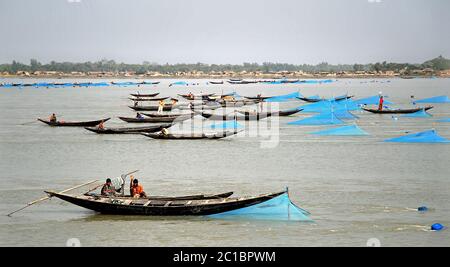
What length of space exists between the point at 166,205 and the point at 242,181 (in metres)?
5.81

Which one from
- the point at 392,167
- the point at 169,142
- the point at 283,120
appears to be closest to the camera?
the point at 392,167

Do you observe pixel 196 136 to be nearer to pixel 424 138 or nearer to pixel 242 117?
pixel 424 138

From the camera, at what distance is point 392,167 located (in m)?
22.1

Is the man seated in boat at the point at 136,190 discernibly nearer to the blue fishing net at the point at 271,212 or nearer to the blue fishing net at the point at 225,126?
the blue fishing net at the point at 271,212

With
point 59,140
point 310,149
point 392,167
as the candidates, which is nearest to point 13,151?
point 59,140

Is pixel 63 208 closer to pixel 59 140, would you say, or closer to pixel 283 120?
pixel 59 140

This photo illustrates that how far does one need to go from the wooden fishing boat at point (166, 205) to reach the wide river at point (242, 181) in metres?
0.24

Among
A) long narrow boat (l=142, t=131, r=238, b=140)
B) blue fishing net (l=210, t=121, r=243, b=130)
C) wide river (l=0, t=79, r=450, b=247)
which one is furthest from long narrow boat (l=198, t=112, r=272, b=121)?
long narrow boat (l=142, t=131, r=238, b=140)

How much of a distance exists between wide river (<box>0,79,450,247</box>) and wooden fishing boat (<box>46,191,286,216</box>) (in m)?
0.24

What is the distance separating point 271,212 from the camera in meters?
14.5

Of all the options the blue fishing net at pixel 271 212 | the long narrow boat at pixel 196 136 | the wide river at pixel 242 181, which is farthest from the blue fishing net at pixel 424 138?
the blue fishing net at pixel 271 212

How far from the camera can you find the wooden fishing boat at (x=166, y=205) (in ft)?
47.0
